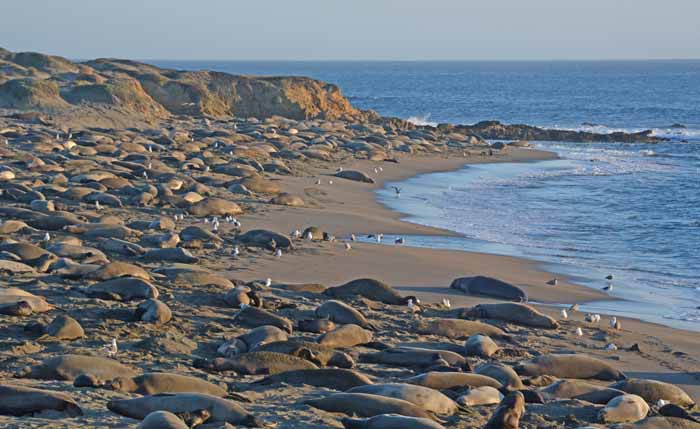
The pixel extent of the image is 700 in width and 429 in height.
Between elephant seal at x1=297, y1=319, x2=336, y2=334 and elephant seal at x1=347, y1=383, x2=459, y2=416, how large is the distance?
2.00 m

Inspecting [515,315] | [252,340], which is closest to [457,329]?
[515,315]

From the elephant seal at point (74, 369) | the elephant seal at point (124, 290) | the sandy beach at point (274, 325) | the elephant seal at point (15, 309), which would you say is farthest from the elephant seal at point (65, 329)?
the elephant seal at point (124, 290)

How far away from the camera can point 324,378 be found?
6.62 meters

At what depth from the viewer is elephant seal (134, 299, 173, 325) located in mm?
8133

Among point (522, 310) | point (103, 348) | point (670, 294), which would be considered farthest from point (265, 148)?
point (103, 348)

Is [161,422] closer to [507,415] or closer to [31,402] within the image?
[31,402]

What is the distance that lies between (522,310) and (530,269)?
377 centimetres

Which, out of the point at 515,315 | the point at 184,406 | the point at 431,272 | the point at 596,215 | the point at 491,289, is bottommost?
the point at 596,215

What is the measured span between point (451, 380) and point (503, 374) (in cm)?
54

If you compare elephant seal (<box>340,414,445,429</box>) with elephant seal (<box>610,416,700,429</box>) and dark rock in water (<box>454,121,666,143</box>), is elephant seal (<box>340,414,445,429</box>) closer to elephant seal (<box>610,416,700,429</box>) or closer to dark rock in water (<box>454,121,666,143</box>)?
elephant seal (<box>610,416,700,429</box>)

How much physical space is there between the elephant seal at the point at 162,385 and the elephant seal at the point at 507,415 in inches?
64.6

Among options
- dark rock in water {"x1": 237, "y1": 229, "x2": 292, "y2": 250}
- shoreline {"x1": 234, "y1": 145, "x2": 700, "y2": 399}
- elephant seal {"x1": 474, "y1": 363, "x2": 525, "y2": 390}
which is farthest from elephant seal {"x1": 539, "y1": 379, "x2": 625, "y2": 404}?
dark rock in water {"x1": 237, "y1": 229, "x2": 292, "y2": 250}

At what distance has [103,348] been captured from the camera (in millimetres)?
7277

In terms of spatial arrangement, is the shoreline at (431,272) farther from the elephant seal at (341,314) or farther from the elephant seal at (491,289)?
the elephant seal at (341,314)
